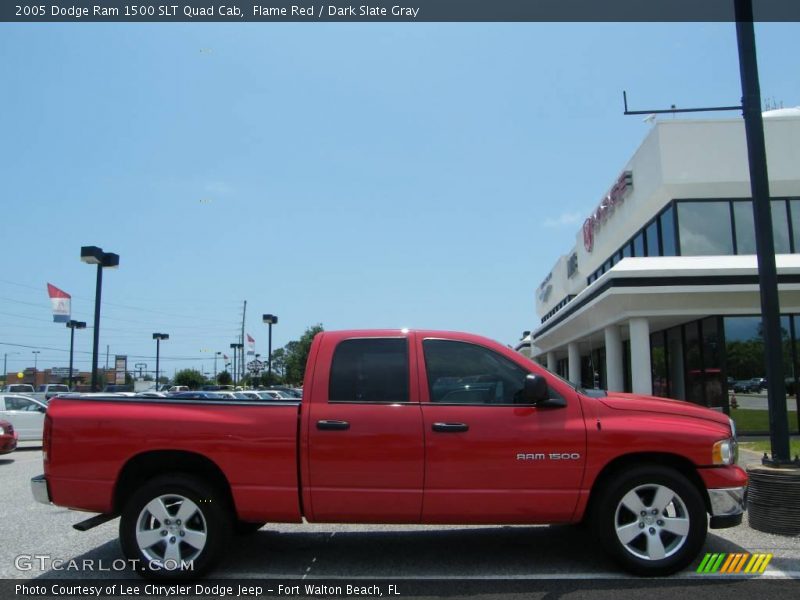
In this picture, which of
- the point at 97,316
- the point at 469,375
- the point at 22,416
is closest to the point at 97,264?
the point at 97,316

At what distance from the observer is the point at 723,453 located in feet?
16.8

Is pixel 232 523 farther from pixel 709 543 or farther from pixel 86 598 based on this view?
pixel 709 543

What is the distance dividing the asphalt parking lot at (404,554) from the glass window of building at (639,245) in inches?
582

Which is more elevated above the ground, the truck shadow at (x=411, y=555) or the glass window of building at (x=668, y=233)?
the glass window of building at (x=668, y=233)

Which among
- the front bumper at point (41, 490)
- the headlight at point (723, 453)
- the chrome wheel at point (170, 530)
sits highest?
the headlight at point (723, 453)

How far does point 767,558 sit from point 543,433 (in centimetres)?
239

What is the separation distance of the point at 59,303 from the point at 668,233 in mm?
23383

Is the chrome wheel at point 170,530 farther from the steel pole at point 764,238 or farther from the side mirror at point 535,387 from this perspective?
the steel pole at point 764,238

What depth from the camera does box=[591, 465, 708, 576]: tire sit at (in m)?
4.99

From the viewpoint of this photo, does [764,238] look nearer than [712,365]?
Yes

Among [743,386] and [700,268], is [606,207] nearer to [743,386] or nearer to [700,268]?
[700,268]

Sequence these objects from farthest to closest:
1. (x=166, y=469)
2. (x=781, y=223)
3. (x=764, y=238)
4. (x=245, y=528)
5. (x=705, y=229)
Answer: (x=705, y=229) → (x=781, y=223) → (x=764, y=238) → (x=245, y=528) → (x=166, y=469)

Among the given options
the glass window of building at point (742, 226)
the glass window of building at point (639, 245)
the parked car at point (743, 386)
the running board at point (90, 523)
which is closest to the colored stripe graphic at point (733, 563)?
the running board at point (90, 523)

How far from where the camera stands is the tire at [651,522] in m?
4.99
